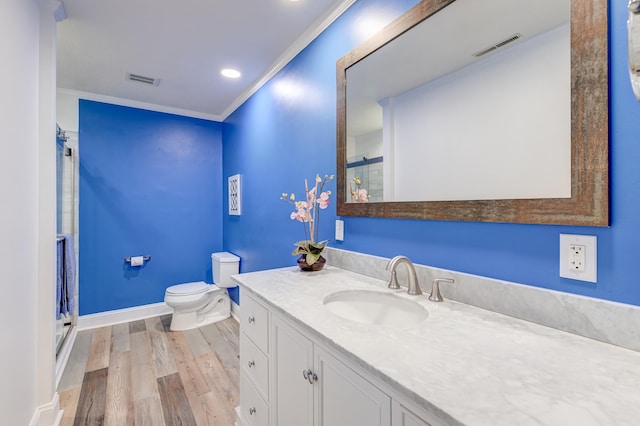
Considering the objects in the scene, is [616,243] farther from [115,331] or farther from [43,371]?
[115,331]

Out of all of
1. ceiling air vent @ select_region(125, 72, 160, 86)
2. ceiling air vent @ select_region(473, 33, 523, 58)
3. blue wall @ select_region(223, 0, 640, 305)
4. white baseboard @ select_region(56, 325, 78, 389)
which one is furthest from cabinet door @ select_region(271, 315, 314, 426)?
ceiling air vent @ select_region(125, 72, 160, 86)

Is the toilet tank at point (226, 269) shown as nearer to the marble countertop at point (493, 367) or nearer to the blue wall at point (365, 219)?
the blue wall at point (365, 219)

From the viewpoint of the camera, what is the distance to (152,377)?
2125 mm

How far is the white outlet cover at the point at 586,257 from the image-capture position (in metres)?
0.80

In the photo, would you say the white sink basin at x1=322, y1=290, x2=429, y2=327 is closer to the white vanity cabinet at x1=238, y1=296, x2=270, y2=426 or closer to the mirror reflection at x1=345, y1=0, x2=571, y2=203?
the white vanity cabinet at x1=238, y1=296, x2=270, y2=426

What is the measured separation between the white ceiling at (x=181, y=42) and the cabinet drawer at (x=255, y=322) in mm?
1714

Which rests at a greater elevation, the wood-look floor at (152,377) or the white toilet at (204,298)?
the white toilet at (204,298)

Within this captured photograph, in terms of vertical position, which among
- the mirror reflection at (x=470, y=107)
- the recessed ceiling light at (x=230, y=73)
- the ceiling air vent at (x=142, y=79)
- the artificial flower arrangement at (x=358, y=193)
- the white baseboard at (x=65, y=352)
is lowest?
the white baseboard at (x=65, y=352)

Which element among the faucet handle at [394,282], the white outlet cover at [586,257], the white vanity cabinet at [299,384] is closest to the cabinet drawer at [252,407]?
the white vanity cabinet at [299,384]

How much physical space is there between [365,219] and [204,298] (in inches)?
88.5

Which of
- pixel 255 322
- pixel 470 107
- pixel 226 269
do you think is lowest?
pixel 226 269

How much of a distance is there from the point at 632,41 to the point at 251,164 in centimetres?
275

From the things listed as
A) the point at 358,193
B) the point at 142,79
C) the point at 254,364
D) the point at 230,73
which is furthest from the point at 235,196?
the point at 254,364

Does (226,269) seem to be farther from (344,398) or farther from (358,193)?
(344,398)
